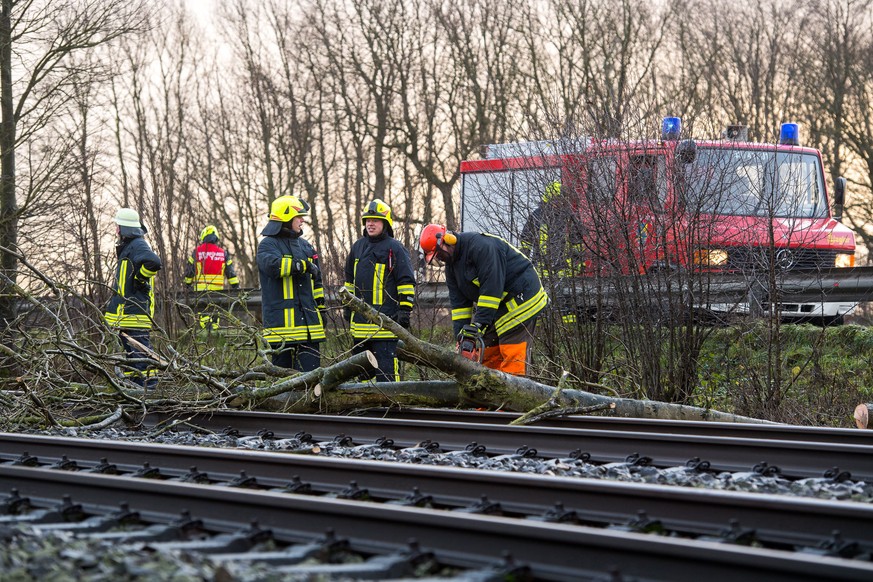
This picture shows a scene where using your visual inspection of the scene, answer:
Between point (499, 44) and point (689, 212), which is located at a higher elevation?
point (499, 44)

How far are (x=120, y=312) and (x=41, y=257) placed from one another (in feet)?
17.5

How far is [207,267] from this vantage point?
613 inches

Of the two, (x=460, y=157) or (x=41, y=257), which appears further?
(x=460, y=157)

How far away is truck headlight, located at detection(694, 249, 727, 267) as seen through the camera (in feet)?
30.3

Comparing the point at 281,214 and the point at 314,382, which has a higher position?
the point at 281,214

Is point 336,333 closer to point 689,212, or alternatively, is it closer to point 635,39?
point 689,212

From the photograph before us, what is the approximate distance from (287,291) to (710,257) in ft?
13.1

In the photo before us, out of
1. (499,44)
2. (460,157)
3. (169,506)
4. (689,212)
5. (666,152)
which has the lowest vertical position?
(169,506)

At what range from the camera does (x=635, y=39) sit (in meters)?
25.4

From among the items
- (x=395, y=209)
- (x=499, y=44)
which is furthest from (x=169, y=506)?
(x=499, y=44)

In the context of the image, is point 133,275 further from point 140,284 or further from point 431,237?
point 431,237

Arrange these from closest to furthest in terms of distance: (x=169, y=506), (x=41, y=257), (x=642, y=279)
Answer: (x=169, y=506) < (x=642, y=279) < (x=41, y=257)

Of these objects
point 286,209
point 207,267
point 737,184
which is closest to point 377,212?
point 286,209

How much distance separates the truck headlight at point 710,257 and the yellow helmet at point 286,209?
3.71 metres
